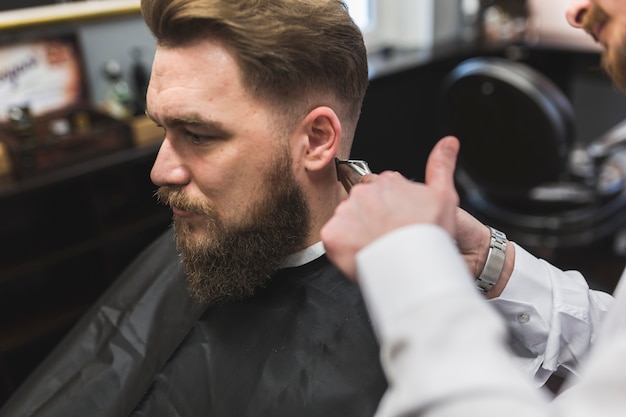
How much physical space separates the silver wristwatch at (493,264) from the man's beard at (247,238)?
1.08ft

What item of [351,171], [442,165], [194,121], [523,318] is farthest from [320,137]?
[523,318]

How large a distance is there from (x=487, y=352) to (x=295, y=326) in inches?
23.9

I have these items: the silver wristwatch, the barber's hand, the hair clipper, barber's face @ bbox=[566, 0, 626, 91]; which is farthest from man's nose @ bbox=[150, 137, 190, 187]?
barber's face @ bbox=[566, 0, 626, 91]

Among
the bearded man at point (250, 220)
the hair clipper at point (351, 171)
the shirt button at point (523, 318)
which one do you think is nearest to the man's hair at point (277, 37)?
the bearded man at point (250, 220)

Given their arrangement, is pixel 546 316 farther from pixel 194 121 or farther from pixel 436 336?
pixel 194 121

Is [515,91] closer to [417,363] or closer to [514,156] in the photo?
[514,156]

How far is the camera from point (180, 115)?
102 cm

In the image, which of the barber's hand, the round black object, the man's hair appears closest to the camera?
the barber's hand

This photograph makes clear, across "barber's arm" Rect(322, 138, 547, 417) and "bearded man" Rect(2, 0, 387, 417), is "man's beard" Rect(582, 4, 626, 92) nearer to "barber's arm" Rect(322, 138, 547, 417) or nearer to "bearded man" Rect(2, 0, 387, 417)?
"bearded man" Rect(2, 0, 387, 417)

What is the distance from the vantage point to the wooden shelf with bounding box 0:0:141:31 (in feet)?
7.08

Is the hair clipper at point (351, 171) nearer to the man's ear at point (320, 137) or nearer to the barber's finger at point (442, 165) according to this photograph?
the man's ear at point (320, 137)

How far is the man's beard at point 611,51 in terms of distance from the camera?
3.62 feet

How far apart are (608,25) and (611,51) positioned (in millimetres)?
47

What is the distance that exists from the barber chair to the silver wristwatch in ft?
3.77
